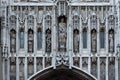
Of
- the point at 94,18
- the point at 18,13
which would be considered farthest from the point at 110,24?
the point at 18,13

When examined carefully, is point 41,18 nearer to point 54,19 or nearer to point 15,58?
point 54,19

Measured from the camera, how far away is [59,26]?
2473cm

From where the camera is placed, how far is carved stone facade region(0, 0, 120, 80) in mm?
24281

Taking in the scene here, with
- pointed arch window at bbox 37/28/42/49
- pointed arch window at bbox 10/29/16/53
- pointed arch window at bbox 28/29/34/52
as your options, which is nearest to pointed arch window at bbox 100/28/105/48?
pointed arch window at bbox 37/28/42/49

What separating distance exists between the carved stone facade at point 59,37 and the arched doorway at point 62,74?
0.14 metres

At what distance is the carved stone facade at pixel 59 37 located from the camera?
24281 mm

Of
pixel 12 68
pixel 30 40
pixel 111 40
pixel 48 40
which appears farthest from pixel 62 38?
pixel 12 68

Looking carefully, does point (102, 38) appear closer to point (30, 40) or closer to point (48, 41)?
point (48, 41)

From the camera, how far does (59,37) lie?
24.7m

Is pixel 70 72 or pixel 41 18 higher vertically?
pixel 41 18

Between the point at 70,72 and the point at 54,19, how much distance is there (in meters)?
2.97

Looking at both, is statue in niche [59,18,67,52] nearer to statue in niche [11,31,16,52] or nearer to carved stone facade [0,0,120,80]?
carved stone facade [0,0,120,80]

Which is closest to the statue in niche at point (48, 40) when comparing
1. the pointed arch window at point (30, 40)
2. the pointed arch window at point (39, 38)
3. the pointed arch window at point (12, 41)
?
the pointed arch window at point (39, 38)

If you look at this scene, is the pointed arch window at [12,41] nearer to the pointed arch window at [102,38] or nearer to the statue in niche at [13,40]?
the statue in niche at [13,40]
